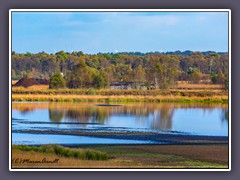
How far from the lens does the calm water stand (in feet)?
42.5

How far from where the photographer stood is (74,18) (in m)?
12.6

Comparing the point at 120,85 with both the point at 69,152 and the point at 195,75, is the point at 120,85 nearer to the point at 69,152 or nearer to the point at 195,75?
the point at 195,75

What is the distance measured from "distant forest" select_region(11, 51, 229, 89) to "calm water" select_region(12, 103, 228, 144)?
1.56 ft

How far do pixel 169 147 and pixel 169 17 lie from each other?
254cm

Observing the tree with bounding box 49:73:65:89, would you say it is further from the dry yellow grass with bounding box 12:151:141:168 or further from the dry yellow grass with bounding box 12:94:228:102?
the dry yellow grass with bounding box 12:151:141:168

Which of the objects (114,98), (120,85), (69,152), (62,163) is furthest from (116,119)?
(62,163)

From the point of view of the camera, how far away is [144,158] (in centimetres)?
1258

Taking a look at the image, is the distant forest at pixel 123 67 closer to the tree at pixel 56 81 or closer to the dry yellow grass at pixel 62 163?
the tree at pixel 56 81

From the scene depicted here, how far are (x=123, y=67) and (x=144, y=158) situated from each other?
204 cm

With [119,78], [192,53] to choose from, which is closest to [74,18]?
[119,78]

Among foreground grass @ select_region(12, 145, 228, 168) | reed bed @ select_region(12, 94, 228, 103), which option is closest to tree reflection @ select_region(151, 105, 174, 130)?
reed bed @ select_region(12, 94, 228, 103)
